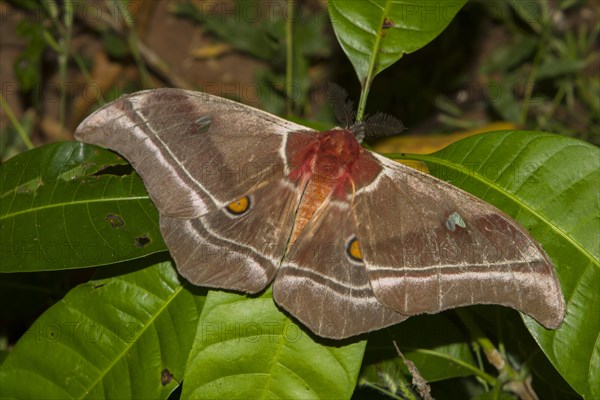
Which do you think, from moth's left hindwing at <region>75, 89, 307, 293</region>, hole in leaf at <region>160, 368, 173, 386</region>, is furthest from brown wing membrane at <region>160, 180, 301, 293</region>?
hole in leaf at <region>160, 368, 173, 386</region>

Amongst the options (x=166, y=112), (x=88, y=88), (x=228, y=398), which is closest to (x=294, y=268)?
(x=228, y=398)

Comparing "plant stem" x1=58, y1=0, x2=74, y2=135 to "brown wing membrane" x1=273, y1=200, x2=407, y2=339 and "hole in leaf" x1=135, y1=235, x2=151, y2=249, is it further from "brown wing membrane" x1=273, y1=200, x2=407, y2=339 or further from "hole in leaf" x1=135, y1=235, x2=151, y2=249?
"brown wing membrane" x1=273, y1=200, x2=407, y2=339

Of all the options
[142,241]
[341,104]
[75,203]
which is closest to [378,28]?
[341,104]

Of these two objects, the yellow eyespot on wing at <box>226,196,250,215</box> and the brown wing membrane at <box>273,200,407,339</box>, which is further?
the yellow eyespot on wing at <box>226,196,250,215</box>

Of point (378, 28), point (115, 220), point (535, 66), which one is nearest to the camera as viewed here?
point (115, 220)

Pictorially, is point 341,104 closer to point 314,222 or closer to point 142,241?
point 314,222

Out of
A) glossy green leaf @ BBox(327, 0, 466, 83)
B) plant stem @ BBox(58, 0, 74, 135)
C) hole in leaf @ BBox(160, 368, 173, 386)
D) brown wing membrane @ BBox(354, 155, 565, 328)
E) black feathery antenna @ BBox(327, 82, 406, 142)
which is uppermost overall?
glossy green leaf @ BBox(327, 0, 466, 83)
